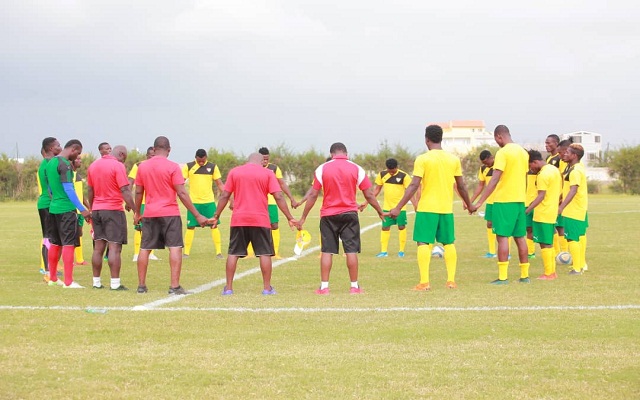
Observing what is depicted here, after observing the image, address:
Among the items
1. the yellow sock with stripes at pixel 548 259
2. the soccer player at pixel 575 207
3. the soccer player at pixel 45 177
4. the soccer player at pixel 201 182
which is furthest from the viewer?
the soccer player at pixel 201 182

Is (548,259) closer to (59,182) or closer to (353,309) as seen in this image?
(353,309)

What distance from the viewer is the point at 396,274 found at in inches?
567

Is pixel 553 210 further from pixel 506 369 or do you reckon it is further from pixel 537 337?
pixel 506 369

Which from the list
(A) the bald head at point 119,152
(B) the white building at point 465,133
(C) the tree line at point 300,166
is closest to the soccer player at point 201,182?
(A) the bald head at point 119,152

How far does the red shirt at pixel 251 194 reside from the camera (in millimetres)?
11727

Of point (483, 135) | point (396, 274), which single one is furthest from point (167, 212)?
point (483, 135)

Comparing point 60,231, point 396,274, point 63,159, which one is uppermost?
point 63,159

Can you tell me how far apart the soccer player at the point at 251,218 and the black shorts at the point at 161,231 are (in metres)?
0.79

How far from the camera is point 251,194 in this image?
38.5ft

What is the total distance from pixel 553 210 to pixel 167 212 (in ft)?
20.3

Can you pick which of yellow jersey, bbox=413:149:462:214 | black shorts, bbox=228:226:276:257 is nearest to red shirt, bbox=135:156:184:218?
black shorts, bbox=228:226:276:257

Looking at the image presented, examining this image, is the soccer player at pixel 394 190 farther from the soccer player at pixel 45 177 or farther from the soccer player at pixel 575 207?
the soccer player at pixel 45 177

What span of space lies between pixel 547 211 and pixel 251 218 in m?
5.00

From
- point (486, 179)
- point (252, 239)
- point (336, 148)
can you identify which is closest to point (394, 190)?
point (486, 179)
